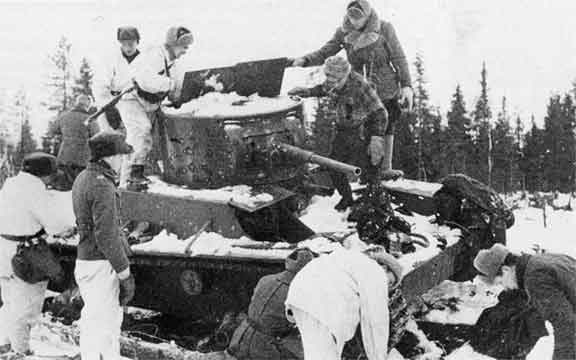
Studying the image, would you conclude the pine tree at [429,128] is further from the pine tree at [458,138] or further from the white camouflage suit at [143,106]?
the white camouflage suit at [143,106]

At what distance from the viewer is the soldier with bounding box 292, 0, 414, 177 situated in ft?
26.6

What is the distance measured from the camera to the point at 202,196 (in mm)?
6480

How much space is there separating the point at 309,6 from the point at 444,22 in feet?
4.64

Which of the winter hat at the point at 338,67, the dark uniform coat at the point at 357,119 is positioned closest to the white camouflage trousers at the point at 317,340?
the dark uniform coat at the point at 357,119

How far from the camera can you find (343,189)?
7281 mm

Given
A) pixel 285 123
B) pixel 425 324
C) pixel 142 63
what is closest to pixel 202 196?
pixel 285 123

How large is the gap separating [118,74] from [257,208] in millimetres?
3306

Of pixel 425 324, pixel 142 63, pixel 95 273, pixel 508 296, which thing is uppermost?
pixel 142 63

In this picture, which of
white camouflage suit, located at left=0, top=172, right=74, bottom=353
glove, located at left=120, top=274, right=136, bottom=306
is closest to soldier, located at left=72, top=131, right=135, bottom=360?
glove, located at left=120, top=274, right=136, bottom=306

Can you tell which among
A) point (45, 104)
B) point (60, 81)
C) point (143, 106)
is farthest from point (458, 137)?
point (143, 106)

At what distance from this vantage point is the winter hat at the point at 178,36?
7.78 metres

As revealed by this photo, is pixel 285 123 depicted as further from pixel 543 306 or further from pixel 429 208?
pixel 543 306

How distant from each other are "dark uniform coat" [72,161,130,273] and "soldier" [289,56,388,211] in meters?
2.59

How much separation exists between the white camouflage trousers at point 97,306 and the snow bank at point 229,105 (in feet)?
7.00
